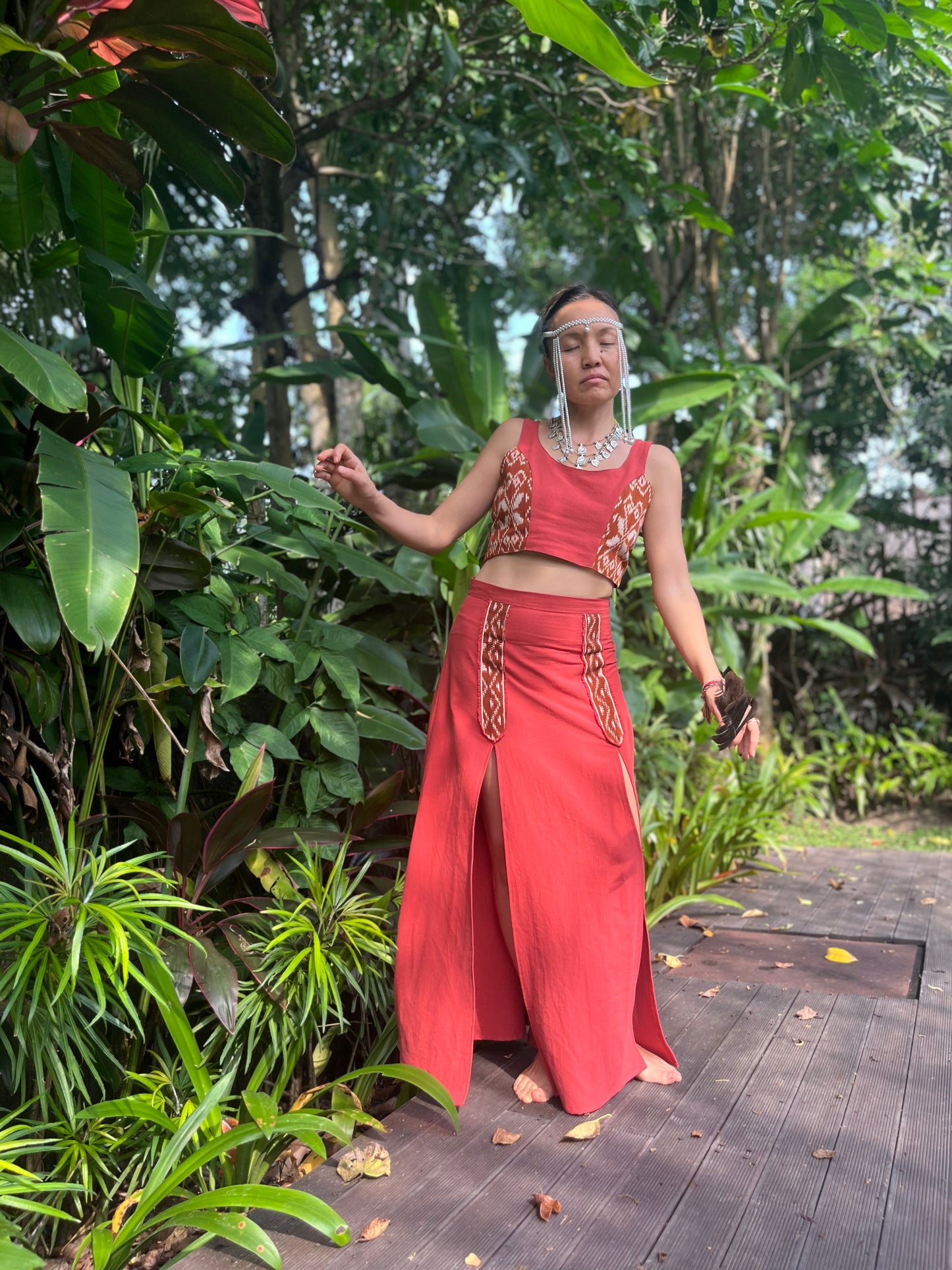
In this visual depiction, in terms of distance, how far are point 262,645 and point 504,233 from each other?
10.1 m

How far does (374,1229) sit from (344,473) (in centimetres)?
137

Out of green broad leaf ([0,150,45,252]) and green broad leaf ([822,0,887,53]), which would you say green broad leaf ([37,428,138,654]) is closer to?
green broad leaf ([0,150,45,252])

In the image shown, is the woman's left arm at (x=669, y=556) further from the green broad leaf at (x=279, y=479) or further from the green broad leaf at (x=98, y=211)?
the green broad leaf at (x=98, y=211)

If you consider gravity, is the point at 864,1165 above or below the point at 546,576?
below

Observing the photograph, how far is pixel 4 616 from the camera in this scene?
2297 millimetres

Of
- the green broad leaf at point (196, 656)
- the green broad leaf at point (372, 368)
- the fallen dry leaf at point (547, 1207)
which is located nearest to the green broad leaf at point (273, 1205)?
the fallen dry leaf at point (547, 1207)

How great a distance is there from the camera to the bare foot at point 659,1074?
222 cm

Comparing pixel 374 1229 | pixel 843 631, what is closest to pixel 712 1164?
pixel 374 1229

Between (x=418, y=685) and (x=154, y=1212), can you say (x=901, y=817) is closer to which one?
(x=418, y=685)

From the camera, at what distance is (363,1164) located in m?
1.87

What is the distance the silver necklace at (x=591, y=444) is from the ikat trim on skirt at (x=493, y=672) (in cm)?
36

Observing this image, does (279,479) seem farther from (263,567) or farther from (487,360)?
(487,360)

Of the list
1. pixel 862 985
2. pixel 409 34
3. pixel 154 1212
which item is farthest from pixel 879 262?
pixel 154 1212

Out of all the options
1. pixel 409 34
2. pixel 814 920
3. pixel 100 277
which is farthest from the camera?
pixel 409 34
